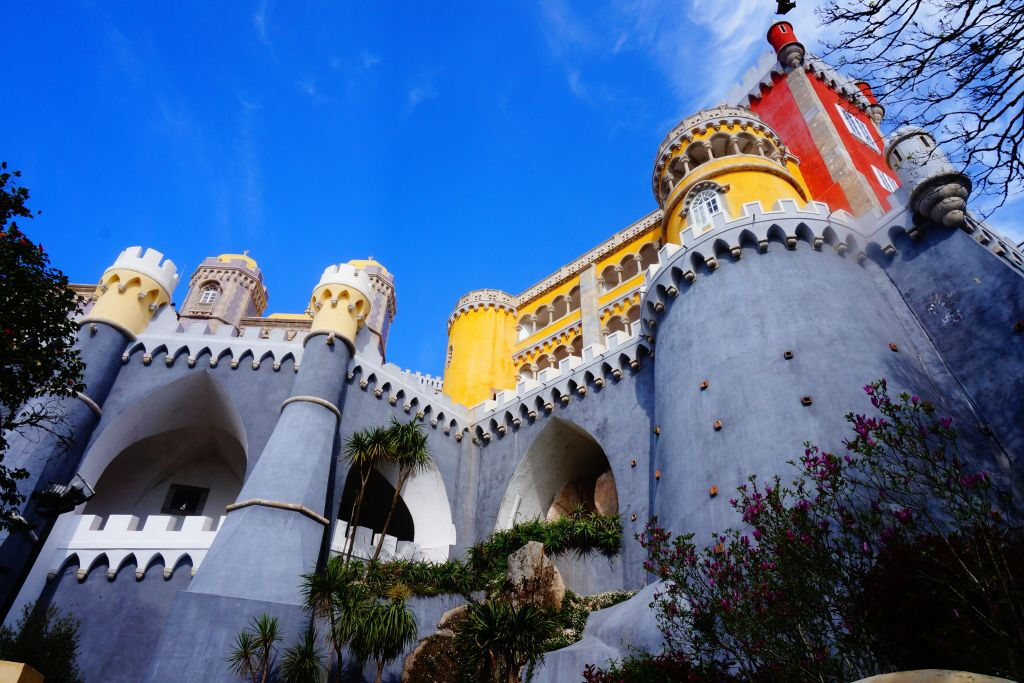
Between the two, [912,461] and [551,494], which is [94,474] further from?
[912,461]

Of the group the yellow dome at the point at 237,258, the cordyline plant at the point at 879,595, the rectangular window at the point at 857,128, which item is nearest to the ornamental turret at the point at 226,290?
the yellow dome at the point at 237,258

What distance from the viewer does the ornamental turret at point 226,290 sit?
41.7 m

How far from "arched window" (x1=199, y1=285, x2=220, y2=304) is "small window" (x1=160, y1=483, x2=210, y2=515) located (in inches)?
895

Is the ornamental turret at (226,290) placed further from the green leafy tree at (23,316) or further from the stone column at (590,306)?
the green leafy tree at (23,316)

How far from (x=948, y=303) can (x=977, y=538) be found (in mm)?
9892

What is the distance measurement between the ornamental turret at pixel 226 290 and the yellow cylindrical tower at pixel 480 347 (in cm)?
1578

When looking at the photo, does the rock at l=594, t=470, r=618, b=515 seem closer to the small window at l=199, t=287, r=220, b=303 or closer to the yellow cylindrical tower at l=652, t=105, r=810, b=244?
the yellow cylindrical tower at l=652, t=105, r=810, b=244

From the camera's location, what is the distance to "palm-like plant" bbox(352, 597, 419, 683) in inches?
537

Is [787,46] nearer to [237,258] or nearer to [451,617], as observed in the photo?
[451,617]

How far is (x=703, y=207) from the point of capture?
904 inches

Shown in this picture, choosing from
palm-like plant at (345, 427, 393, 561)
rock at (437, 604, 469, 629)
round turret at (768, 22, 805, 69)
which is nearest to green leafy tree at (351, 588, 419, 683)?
rock at (437, 604, 469, 629)

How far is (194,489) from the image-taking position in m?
23.1

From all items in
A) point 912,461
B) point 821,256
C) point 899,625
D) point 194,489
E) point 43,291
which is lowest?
point 899,625

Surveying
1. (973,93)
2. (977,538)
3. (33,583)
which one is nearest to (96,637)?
(33,583)
